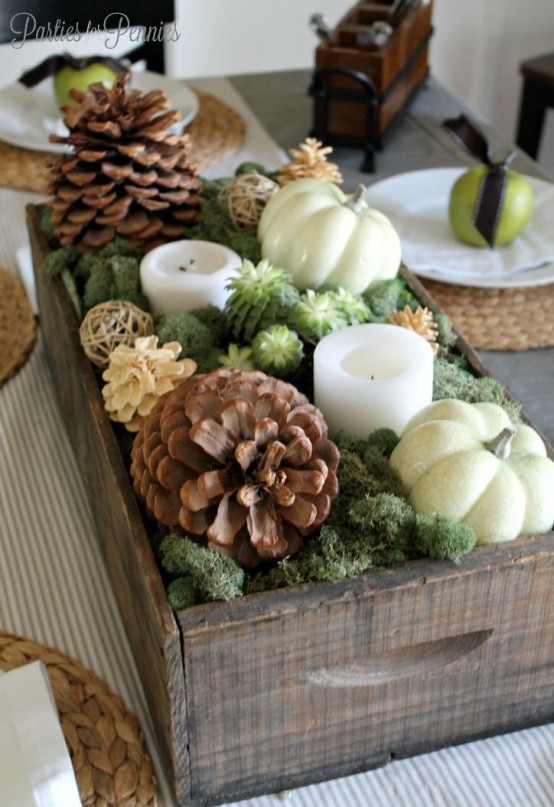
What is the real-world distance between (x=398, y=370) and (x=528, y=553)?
0.15 meters

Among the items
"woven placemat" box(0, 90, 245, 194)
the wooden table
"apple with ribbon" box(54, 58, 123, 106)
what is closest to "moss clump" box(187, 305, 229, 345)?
the wooden table

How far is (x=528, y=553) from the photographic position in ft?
1.78

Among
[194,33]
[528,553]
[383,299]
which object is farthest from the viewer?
[194,33]

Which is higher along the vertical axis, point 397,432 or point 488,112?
point 397,432

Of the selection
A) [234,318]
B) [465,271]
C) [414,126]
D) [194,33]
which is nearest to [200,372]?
[234,318]

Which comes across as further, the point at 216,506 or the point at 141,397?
the point at 141,397

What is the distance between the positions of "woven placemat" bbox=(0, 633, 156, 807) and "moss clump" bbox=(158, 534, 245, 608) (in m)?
0.13

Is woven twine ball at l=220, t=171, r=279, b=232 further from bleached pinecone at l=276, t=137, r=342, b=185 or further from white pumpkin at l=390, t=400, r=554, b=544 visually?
white pumpkin at l=390, t=400, r=554, b=544

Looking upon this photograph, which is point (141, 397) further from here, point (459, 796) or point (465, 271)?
point (465, 271)

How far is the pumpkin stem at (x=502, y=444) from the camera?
21.6 inches

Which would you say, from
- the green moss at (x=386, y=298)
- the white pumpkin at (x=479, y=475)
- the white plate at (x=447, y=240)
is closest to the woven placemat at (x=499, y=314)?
the white plate at (x=447, y=240)

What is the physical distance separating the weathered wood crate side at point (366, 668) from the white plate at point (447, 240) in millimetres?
464

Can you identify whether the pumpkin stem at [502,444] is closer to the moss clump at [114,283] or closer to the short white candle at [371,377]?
the short white candle at [371,377]

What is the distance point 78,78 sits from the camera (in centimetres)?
125
